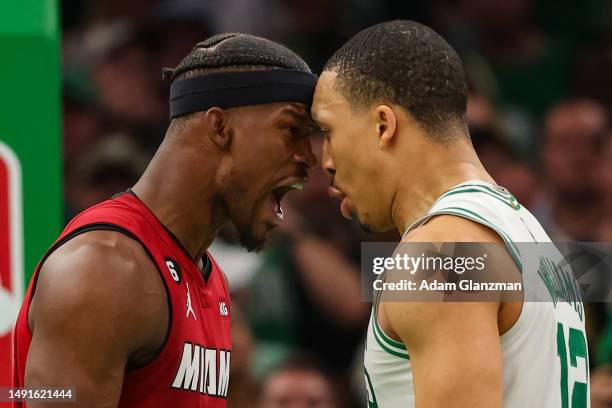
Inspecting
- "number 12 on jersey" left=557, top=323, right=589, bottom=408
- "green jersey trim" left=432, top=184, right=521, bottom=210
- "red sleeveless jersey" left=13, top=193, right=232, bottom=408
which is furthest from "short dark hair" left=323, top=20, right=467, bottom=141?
"red sleeveless jersey" left=13, top=193, right=232, bottom=408

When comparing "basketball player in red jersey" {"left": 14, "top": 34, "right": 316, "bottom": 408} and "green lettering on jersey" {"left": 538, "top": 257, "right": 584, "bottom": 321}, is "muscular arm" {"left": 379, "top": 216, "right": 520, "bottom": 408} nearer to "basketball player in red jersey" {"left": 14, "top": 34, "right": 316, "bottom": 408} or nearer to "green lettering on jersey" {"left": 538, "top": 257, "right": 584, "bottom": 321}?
"green lettering on jersey" {"left": 538, "top": 257, "right": 584, "bottom": 321}

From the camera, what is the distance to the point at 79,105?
741 centimetres

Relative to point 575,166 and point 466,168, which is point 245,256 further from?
point 466,168

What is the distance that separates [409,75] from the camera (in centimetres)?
320

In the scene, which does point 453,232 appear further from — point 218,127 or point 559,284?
point 218,127

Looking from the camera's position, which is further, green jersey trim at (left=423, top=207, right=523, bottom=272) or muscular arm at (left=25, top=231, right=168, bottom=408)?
muscular arm at (left=25, top=231, right=168, bottom=408)

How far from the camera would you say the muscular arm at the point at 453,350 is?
2668 millimetres

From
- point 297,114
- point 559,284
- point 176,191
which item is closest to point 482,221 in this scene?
point 559,284

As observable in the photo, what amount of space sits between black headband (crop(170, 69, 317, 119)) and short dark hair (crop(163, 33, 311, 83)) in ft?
0.12

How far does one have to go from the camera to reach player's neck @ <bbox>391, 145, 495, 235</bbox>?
3.13 meters

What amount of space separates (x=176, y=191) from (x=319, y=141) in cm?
326

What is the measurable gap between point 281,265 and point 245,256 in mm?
→ 256

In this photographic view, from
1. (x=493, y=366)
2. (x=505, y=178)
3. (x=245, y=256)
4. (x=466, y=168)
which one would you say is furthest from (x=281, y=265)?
(x=493, y=366)

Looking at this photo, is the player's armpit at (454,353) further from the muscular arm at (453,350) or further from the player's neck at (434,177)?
the player's neck at (434,177)
